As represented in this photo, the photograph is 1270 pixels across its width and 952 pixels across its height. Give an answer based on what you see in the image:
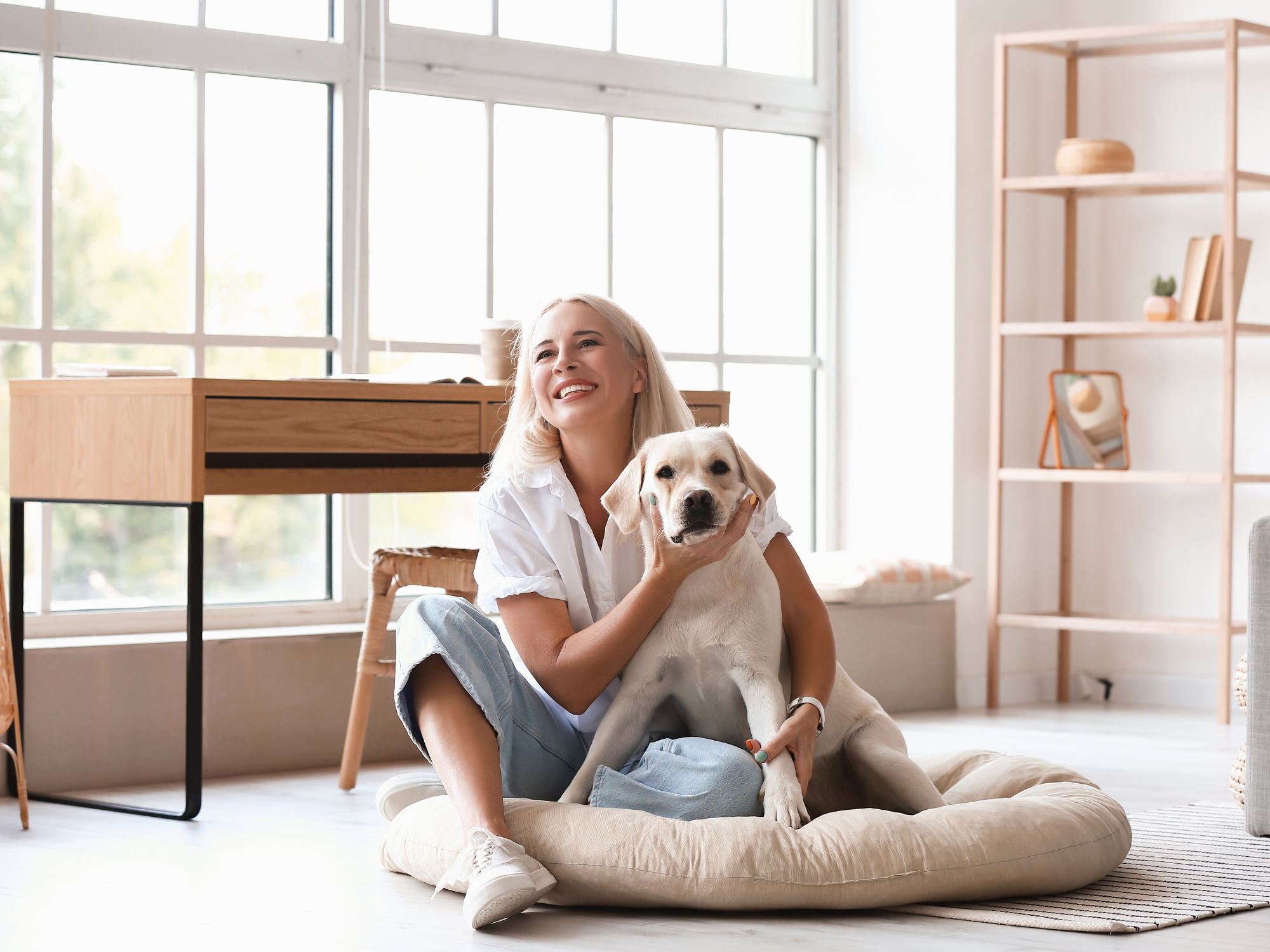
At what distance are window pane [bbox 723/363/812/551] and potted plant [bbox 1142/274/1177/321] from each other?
1.01 meters

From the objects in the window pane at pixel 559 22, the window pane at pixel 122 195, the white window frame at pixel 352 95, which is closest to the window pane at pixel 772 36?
the white window frame at pixel 352 95

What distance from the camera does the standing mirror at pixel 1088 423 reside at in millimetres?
4402

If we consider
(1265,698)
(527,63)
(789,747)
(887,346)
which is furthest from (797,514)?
(789,747)

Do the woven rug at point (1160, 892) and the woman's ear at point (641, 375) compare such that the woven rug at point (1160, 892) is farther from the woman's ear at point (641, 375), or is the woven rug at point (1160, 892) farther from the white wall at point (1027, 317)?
the white wall at point (1027, 317)

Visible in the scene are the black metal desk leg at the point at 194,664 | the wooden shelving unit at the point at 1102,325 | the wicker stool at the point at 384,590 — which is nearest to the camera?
the black metal desk leg at the point at 194,664

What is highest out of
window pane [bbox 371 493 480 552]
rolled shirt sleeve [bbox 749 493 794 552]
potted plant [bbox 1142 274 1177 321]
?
potted plant [bbox 1142 274 1177 321]

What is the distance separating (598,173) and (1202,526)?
1.98m

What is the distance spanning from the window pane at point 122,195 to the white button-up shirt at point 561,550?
1.54 m

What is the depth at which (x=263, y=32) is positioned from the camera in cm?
373

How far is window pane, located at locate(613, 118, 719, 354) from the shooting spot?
4379mm

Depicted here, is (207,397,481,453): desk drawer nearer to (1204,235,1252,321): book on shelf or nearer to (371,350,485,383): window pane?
(371,350,485,383): window pane

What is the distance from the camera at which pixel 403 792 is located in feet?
8.32

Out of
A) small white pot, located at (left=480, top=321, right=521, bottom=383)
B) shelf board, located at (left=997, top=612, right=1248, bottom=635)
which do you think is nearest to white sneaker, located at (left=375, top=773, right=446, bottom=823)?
small white pot, located at (left=480, top=321, right=521, bottom=383)

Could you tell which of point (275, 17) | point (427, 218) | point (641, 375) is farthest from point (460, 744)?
point (275, 17)
